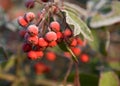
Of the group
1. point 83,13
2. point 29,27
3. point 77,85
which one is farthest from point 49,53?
point 29,27

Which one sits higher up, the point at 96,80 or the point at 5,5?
the point at 5,5

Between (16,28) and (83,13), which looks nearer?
(83,13)

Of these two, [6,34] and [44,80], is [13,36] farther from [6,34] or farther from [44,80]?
[44,80]

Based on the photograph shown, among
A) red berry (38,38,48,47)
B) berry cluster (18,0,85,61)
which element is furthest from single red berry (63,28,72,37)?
red berry (38,38,48,47)

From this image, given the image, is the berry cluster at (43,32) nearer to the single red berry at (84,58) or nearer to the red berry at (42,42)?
the red berry at (42,42)

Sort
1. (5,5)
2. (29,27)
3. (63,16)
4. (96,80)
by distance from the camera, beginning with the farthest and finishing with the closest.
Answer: (5,5) → (96,80) → (63,16) → (29,27)

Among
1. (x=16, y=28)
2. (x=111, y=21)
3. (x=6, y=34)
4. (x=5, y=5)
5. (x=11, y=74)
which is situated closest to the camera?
(x=111, y=21)

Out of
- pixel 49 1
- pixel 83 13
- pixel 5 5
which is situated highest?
pixel 5 5
